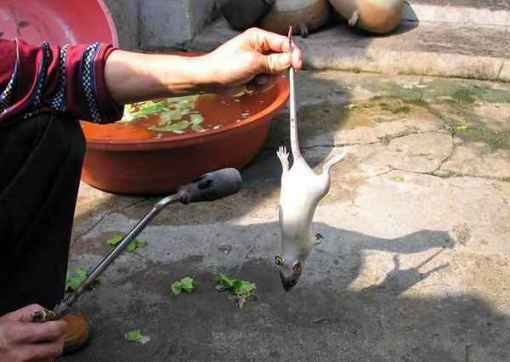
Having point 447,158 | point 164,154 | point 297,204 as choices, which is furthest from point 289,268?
point 447,158

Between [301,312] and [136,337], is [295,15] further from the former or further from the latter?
[136,337]

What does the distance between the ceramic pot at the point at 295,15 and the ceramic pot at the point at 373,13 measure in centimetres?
19

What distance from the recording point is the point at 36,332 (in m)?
1.54

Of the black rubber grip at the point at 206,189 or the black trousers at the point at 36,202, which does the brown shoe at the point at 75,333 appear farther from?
the black rubber grip at the point at 206,189

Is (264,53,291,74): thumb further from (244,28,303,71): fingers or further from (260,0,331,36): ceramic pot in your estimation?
(260,0,331,36): ceramic pot

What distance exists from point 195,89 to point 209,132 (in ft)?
3.61

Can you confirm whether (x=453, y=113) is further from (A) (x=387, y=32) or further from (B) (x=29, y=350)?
(B) (x=29, y=350)

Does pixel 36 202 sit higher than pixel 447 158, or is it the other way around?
pixel 36 202

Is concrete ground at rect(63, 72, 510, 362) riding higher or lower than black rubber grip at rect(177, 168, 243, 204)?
lower

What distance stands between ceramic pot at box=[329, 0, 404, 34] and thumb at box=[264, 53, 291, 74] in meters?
3.48

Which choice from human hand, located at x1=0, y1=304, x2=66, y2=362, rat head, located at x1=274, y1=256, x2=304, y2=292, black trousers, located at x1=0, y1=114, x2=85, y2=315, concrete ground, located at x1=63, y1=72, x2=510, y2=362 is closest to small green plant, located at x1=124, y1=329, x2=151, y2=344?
concrete ground, located at x1=63, y1=72, x2=510, y2=362

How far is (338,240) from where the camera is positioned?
9.98 ft

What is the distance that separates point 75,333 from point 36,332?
897mm

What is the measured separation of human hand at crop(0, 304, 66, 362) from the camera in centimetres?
154
